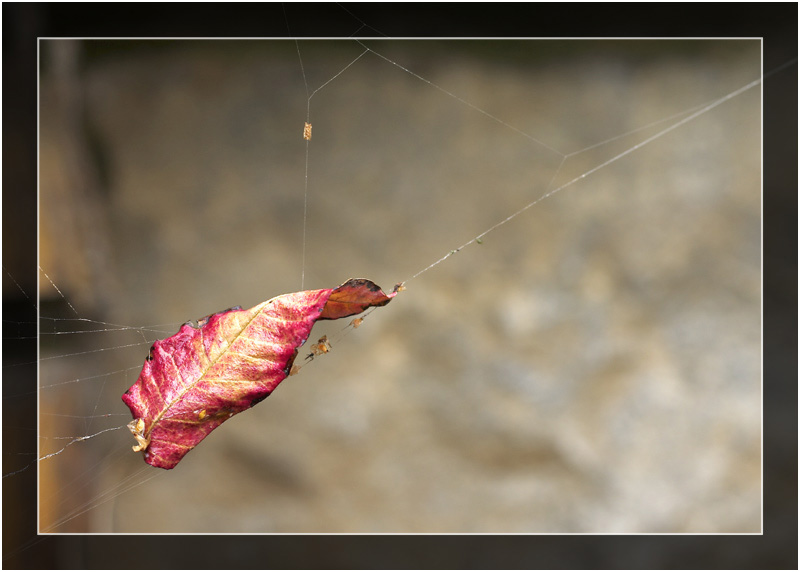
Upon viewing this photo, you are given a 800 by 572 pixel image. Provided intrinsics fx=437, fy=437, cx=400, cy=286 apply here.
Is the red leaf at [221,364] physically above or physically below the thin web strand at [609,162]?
below

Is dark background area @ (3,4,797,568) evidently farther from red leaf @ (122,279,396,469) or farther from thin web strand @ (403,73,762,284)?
red leaf @ (122,279,396,469)

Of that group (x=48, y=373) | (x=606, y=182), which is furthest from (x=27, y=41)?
(x=606, y=182)

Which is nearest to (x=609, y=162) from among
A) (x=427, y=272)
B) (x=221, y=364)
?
(x=427, y=272)

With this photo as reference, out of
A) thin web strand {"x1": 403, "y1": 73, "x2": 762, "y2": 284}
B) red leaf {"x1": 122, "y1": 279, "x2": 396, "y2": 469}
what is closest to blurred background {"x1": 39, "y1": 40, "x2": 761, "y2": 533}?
thin web strand {"x1": 403, "y1": 73, "x2": 762, "y2": 284}

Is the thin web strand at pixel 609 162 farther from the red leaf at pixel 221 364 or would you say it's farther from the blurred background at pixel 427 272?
the red leaf at pixel 221 364

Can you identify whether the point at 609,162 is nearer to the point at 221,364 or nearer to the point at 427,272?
the point at 427,272

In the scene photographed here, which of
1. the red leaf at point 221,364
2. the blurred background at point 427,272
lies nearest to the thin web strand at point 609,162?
the blurred background at point 427,272
